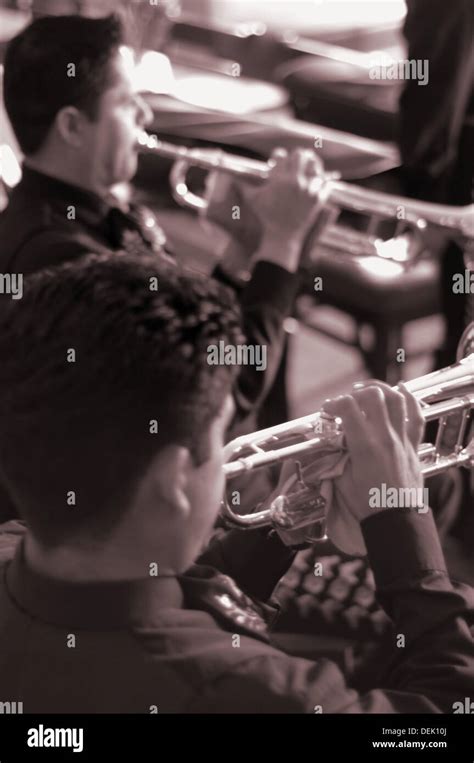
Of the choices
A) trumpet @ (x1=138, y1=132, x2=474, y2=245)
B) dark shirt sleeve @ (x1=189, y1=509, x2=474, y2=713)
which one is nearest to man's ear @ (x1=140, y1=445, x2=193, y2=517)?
dark shirt sleeve @ (x1=189, y1=509, x2=474, y2=713)

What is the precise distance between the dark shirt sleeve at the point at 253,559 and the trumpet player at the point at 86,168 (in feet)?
1.45

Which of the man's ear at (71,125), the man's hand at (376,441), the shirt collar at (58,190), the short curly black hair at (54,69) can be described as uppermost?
the short curly black hair at (54,69)

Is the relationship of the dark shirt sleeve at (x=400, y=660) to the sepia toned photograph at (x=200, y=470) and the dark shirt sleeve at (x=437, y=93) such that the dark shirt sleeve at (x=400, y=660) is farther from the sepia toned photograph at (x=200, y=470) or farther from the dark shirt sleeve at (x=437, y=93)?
the dark shirt sleeve at (x=437, y=93)

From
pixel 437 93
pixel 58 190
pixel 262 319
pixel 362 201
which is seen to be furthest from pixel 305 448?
pixel 437 93

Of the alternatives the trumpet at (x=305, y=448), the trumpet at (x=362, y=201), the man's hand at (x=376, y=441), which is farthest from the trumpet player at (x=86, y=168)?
the man's hand at (x=376, y=441)

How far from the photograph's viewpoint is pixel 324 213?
1.74m

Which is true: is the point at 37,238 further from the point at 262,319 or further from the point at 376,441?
the point at 376,441

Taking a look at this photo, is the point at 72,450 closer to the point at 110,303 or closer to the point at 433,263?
the point at 110,303

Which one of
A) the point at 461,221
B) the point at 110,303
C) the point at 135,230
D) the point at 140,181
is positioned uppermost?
the point at 140,181

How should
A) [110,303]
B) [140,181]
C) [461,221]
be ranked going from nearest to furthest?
1. [110,303]
2. [461,221]
3. [140,181]

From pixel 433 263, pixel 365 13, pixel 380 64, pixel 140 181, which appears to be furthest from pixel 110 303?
pixel 365 13

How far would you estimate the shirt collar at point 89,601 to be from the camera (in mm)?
759

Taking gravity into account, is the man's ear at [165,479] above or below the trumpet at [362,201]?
below

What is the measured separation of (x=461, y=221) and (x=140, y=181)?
4.57 feet
